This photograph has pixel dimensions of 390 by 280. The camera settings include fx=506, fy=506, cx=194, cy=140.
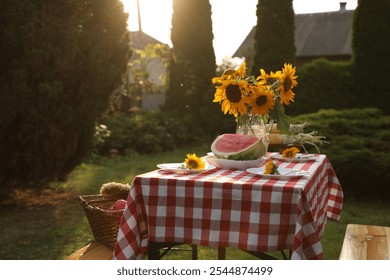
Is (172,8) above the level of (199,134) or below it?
above

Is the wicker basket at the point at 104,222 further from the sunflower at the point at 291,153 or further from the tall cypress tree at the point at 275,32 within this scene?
the tall cypress tree at the point at 275,32

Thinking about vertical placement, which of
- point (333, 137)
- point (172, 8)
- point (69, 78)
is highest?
point (172, 8)

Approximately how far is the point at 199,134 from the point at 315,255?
46.3ft

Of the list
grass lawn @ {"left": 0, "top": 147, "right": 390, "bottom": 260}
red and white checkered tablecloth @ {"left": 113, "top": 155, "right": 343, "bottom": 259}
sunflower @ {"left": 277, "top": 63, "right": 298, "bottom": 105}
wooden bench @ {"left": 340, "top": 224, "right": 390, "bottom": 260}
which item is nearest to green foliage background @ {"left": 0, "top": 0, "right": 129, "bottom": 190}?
grass lawn @ {"left": 0, "top": 147, "right": 390, "bottom": 260}

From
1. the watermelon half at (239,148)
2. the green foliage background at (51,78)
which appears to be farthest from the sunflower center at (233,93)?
the green foliage background at (51,78)

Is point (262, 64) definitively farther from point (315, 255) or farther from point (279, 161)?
point (315, 255)

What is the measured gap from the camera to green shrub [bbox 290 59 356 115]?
1393 centimetres

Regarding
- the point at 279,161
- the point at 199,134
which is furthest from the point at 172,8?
the point at 279,161

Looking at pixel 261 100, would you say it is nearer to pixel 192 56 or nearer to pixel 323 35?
pixel 192 56

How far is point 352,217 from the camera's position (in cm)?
695

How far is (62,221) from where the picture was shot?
6.68 metres

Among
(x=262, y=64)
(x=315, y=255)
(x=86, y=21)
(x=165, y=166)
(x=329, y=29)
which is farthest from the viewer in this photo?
(x=329, y=29)

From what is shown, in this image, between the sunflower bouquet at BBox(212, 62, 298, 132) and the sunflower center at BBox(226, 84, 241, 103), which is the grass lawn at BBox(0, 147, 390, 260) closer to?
the sunflower bouquet at BBox(212, 62, 298, 132)

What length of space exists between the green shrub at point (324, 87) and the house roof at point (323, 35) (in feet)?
31.0
